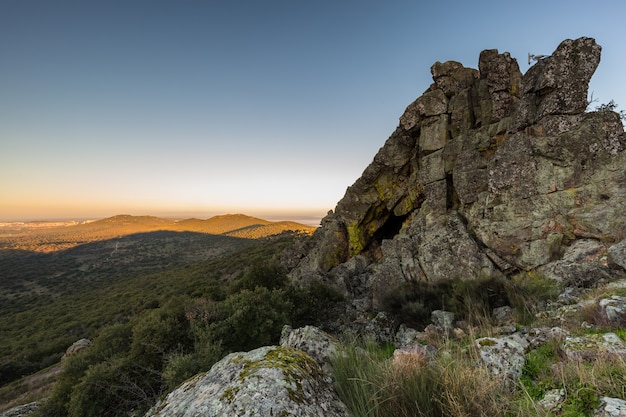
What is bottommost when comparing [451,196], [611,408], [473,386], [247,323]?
[247,323]

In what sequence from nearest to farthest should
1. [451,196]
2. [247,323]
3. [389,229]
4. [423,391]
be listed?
[423,391] → [247,323] → [451,196] → [389,229]

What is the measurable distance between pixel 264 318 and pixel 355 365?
6635 millimetres

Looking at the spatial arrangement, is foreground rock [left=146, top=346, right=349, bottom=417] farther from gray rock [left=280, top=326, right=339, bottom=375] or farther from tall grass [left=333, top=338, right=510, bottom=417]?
gray rock [left=280, top=326, right=339, bottom=375]

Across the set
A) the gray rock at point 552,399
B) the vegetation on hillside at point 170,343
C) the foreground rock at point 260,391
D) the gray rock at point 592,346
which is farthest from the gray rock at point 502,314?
the foreground rock at point 260,391

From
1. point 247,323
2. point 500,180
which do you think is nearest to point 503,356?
point 247,323

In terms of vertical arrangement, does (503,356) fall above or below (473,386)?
below

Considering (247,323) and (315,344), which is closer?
(315,344)

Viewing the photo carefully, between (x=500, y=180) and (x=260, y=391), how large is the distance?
1531 centimetres

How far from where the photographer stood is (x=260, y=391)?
265cm

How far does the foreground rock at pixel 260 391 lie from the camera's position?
2.52 meters

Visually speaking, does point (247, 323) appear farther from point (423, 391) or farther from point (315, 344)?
point (423, 391)

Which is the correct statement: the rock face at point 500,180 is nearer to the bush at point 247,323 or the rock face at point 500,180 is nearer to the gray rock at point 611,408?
the bush at point 247,323

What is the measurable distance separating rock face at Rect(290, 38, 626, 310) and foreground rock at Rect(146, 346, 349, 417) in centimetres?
985

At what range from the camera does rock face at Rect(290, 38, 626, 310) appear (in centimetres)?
1084
